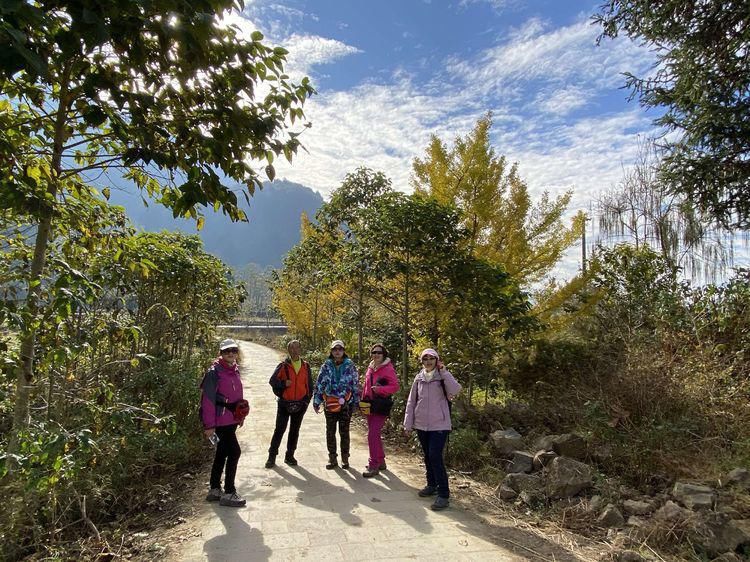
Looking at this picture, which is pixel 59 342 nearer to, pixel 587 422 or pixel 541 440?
pixel 541 440

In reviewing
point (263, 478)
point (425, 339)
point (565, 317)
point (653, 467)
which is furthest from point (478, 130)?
point (263, 478)

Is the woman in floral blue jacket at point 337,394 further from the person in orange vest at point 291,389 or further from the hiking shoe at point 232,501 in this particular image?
the hiking shoe at point 232,501

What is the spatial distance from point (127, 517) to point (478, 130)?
1038cm

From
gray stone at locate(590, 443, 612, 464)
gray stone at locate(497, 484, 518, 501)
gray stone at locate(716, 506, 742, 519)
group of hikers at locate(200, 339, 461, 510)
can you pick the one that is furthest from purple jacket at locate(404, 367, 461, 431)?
gray stone at locate(716, 506, 742, 519)

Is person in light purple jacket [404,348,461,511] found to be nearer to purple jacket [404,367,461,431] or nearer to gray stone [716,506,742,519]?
purple jacket [404,367,461,431]

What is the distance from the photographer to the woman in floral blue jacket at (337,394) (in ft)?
19.6

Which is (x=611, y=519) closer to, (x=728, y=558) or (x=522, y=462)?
(x=728, y=558)

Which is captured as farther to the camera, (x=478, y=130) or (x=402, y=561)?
(x=478, y=130)

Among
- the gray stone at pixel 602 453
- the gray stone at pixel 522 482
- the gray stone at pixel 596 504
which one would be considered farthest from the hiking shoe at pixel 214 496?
the gray stone at pixel 602 453

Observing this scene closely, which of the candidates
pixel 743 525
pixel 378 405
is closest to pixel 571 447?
pixel 743 525

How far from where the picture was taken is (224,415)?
4668 millimetres

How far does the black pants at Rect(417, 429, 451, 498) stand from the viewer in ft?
15.5

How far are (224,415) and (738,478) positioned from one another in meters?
5.02

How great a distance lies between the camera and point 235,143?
2.36 meters
